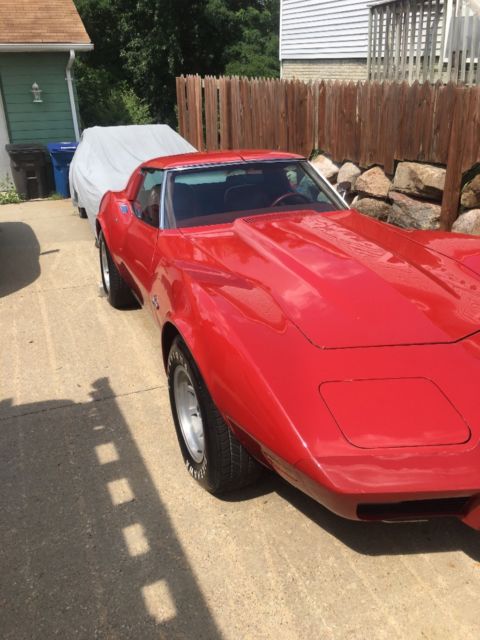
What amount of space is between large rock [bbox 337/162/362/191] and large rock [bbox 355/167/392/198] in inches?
8.2

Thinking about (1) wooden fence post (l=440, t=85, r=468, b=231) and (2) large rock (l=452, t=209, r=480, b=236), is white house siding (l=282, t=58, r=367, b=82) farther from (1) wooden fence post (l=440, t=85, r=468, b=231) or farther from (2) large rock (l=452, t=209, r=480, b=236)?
(2) large rock (l=452, t=209, r=480, b=236)

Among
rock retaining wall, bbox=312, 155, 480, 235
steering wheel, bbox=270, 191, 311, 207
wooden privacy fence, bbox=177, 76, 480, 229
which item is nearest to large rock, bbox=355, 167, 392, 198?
rock retaining wall, bbox=312, 155, 480, 235

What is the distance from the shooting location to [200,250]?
3.24 meters

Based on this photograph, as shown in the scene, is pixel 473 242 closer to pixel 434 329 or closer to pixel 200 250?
pixel 434 329

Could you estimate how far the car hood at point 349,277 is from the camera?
2.38 m

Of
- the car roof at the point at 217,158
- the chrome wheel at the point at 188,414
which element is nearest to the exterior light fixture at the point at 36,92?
the car roof at the point at 217,158

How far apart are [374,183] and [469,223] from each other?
5.07ft

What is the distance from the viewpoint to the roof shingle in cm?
1164

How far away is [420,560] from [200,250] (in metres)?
1.93

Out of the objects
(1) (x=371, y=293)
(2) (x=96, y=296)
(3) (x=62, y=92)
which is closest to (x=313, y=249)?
(1) (x=371, y=293)

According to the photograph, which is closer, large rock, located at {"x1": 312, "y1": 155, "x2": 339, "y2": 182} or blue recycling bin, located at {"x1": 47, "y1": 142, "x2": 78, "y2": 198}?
large rock, located at {"x1": 312, "y1": 155, "x2": 339, "y2": 182}

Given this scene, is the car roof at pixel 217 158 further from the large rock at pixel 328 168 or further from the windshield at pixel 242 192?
the large rock at pixel 328 168

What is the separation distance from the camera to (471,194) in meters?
5.26

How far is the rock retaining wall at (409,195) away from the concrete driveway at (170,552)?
319 cm
